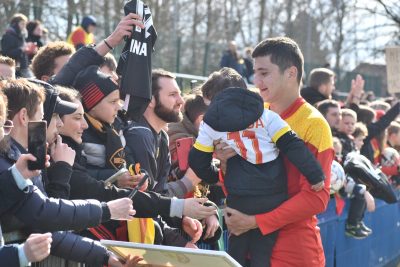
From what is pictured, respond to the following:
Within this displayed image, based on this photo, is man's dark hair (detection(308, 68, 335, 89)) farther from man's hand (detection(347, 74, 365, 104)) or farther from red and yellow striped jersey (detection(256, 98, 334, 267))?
red and yellow striped jersey (detection(256, 98, 334, 267))

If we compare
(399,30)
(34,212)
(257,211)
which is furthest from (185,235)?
(399,30)

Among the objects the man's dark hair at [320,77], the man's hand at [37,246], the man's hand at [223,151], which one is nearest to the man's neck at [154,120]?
the man's hand at [223,151]

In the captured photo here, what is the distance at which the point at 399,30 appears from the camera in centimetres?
3872

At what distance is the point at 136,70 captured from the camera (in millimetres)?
5598

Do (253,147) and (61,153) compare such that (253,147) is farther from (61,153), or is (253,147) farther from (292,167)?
(61,153)

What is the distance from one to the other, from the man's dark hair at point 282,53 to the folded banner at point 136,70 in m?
0.92

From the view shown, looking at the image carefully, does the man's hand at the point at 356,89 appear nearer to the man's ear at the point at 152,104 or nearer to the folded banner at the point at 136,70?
the man's ear at the point at 152,104

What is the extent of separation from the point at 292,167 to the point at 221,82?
73.5 inches

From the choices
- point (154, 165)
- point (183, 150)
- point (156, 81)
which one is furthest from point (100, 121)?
point (183, 150)

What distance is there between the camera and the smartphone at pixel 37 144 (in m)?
3.77

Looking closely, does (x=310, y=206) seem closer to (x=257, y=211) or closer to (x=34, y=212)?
(x=257, y=211)

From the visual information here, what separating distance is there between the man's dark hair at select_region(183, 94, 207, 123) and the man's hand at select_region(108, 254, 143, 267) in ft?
8.86

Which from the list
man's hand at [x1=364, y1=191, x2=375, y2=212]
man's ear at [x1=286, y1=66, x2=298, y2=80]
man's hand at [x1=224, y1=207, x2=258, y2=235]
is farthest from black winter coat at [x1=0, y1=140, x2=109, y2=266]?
man's hand at [x1=364, y1=191, x2=375, y2=212]

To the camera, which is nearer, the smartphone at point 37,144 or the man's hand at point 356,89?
the smartphone at point 37,144
